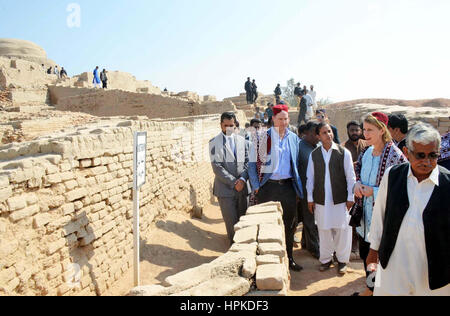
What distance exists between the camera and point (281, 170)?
4.35 meters

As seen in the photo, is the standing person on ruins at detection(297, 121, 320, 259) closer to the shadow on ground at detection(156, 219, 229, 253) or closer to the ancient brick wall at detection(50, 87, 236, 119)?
the shadow on ground at detection(156, 219, 229, 253)

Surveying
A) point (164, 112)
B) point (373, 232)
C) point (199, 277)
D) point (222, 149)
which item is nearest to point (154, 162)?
point (222, 149)

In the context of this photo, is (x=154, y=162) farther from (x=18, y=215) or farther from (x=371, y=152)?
(x=371, y=152)

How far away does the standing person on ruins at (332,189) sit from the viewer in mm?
4105

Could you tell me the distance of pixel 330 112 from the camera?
15789 mm

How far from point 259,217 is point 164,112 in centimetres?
1400

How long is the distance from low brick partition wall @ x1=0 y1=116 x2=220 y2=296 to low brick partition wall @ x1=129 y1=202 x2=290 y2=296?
4.32 ft

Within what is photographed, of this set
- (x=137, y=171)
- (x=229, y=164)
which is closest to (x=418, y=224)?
(x=137, y=171)

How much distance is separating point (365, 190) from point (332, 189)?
84 centimetres

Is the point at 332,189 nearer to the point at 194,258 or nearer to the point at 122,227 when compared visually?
the point at 194,258

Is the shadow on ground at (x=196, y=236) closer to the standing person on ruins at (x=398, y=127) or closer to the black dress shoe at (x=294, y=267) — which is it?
the black dress shoe at (x=294, y=267)

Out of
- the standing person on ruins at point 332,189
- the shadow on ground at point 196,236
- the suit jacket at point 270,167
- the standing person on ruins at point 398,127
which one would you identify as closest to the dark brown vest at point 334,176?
the standing person on ruins at point 332,189

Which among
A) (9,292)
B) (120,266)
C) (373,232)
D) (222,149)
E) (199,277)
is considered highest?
(222,149)

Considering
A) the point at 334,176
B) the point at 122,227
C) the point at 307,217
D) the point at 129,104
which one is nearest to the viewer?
the point at 334,176
